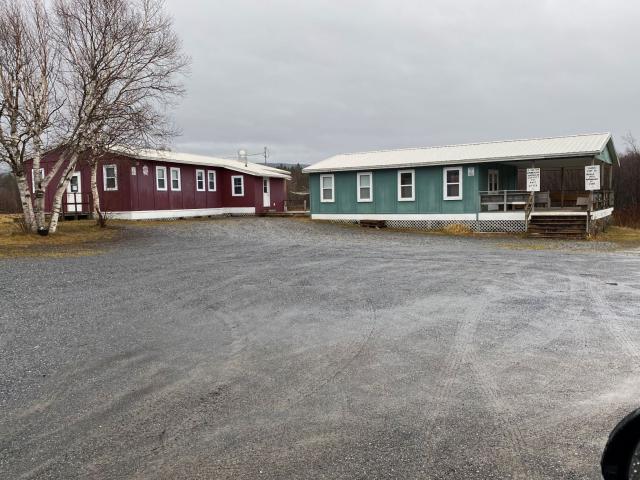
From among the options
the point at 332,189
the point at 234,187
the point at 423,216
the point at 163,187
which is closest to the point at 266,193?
the point at 234,187

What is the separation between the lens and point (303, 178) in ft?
246

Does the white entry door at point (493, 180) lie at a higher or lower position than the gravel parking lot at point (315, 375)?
higher

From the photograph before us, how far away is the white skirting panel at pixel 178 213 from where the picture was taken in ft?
87.7

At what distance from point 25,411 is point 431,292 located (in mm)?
6228

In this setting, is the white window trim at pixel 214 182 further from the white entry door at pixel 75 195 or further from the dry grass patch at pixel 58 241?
the dry grass patch at pixel 58 241

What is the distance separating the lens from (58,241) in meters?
17.3

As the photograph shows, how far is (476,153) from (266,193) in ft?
50.9

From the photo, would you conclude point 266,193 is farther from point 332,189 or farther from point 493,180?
point 493,180

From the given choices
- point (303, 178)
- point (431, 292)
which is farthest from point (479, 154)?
point (303, 178)

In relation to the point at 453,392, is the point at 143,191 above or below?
above

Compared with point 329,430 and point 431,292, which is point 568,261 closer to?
point 431,292

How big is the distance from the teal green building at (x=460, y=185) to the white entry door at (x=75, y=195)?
41.5 ft

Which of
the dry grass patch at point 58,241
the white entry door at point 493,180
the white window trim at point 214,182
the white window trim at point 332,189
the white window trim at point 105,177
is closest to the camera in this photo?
the dry grass patch at point 58,241

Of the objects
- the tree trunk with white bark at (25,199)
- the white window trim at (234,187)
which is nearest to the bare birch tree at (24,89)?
the tree trunk with white bark at (25,199)
